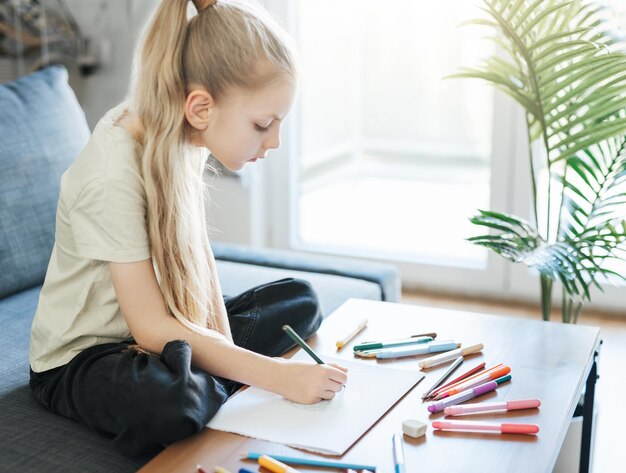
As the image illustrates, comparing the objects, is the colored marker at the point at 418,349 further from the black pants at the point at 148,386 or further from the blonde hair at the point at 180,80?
the blonde hair at the point at 180,80

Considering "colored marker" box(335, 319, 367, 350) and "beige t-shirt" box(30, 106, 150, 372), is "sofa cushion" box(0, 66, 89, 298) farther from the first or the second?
"colored marker" box(335, 319, 367, 350)

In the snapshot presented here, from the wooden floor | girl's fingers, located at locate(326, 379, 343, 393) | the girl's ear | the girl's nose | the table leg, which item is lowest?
the wooden floor

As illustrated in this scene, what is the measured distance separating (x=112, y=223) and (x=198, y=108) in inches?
8.3

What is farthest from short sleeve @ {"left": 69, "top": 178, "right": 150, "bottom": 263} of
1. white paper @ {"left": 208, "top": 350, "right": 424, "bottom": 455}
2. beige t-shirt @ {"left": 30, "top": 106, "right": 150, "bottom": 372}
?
white paper @ {"left": 208, "top": 350, "right": 424, "bottom": 455}

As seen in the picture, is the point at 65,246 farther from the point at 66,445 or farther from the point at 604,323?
the point at 604,323

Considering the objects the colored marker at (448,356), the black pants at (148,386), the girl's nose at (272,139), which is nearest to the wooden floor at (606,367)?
the colored marker at (448,356)

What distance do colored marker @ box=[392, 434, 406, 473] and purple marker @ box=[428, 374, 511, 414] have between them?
0.09 metres

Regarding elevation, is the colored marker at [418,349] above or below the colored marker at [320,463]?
above

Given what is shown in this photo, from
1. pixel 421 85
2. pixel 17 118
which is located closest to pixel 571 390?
pixel 17 118

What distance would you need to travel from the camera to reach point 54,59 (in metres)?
2.97

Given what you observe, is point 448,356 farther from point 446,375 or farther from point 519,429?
point 519,429

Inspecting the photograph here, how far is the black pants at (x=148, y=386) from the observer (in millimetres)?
A: 1038

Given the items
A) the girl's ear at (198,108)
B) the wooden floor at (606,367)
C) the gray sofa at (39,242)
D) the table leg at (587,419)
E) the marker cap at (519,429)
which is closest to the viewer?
the marker cap at (519,429)

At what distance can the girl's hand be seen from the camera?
1.10 m
